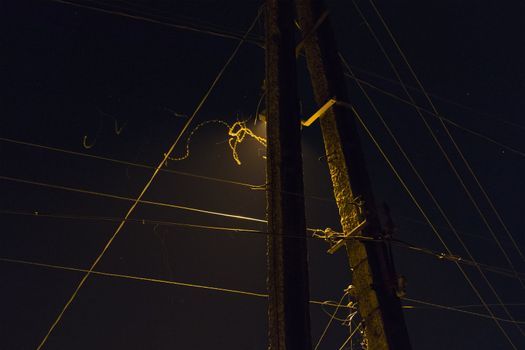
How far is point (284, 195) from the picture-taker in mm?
4699

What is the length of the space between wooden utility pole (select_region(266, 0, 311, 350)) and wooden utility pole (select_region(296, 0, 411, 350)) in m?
0.70

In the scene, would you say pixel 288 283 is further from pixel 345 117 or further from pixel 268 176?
pixel 345 117

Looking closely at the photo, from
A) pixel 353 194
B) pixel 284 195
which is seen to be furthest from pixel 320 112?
pixel 284 195

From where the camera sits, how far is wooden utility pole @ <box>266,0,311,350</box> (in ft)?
13.5

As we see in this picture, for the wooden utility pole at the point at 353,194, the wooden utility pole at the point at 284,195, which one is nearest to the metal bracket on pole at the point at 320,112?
the wooden utility pole at the point at 353,194

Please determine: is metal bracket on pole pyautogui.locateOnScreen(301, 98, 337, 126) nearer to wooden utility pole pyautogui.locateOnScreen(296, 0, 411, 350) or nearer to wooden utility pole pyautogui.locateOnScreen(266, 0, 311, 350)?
wooden utility pole pyautogui.locateOnScreen(296, 0, 411, 350)

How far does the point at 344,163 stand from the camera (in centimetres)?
566

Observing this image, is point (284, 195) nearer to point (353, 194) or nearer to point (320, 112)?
point (353, 194)

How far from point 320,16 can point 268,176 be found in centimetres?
240

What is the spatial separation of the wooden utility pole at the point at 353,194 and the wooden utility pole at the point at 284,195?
27.4 inches

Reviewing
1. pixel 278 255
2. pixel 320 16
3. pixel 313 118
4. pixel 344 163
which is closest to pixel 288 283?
pixel 278 255

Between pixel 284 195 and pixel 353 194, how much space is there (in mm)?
1039

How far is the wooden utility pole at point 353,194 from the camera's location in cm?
486

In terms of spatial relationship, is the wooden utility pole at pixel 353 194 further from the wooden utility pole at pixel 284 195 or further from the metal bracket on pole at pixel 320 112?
the wooden utility pole at pixel 284 195
